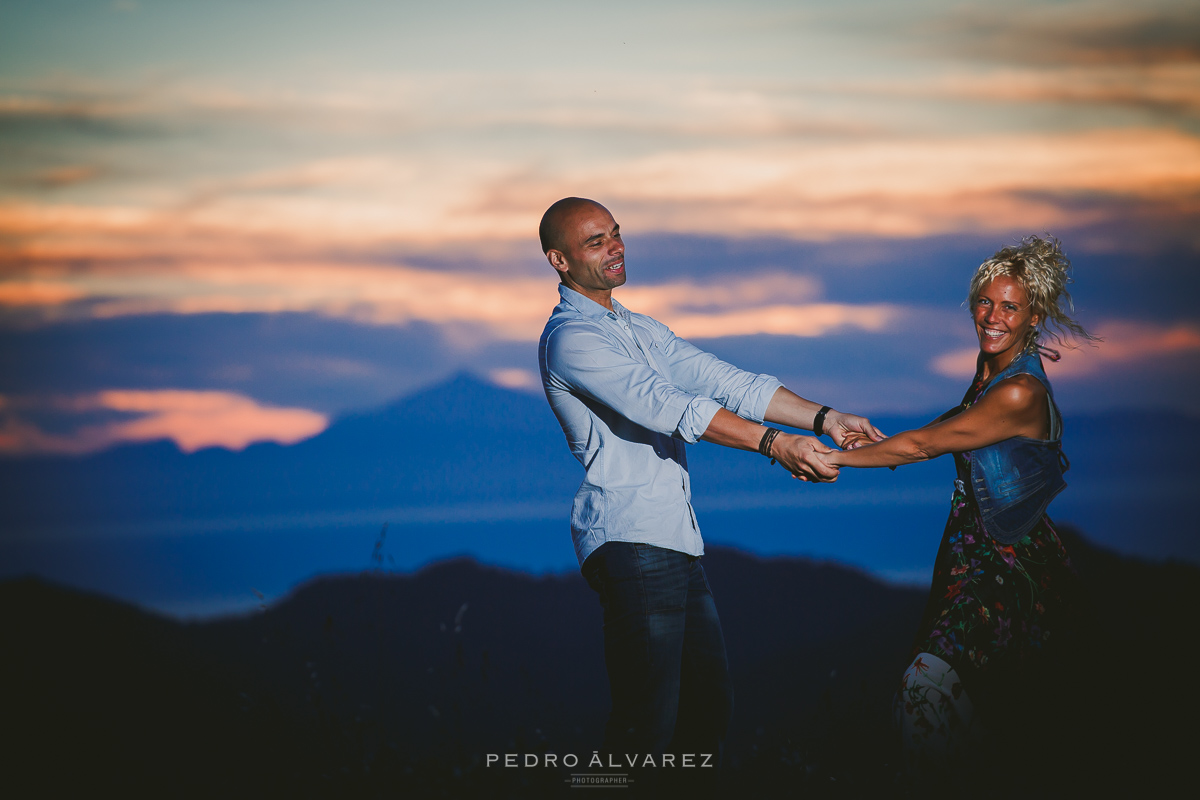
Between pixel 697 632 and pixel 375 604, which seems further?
pixel 375 604

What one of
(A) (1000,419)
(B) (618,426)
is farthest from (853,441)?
(B) (618,426)

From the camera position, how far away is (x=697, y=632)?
4109 mm

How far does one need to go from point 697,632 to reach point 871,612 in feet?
19.8

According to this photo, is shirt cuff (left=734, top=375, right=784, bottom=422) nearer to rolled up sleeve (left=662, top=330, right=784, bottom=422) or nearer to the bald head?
rolled up sleeve (left=662, top=330, right=784, bottom=422)

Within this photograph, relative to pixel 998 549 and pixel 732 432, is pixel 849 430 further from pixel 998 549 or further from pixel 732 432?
pixel 998 549

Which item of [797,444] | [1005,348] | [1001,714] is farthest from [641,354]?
[1001,714]

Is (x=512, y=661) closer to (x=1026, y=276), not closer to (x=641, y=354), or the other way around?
(x=641, y=354)

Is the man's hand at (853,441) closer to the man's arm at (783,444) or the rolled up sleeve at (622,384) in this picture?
the man's arm at (783,444)

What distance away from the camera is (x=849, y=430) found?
511 cm

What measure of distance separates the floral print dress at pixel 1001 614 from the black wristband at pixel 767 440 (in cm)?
96

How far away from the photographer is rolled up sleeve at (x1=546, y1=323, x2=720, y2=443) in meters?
3.94

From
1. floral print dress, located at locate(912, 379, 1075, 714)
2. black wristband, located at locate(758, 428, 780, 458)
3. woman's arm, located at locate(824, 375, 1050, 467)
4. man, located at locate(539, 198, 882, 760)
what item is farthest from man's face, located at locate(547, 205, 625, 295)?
floral print dress, located at locate(912, 379, 1075, 714)

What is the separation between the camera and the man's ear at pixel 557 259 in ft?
14.5

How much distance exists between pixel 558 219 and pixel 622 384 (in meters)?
0.93
